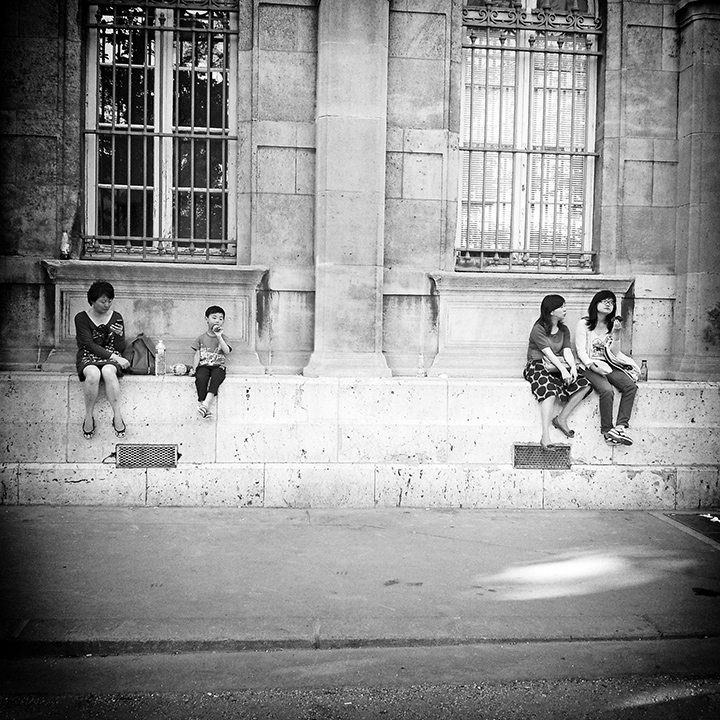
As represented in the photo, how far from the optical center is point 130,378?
→ 25.7 ft

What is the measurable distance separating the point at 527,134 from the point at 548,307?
2.41m

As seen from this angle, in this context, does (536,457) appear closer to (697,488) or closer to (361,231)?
(697,488)

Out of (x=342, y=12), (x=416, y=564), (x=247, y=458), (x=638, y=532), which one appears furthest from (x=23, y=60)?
(x=638, y=532)

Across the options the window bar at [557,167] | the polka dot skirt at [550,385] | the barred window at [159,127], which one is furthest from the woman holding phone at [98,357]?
the window bar at [557,167]

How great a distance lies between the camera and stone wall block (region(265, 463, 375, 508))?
788cm

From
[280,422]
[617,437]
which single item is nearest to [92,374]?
[280,422]

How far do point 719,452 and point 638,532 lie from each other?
183 centimetres

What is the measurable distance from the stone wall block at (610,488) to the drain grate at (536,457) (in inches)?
3.7

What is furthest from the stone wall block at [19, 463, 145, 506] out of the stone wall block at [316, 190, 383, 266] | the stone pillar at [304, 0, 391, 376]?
the stone wall block at [316, 190, 383, 266]

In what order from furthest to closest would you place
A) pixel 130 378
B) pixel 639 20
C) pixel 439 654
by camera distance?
pixel 639 20 < pixel 130 378 < pixel 439 654

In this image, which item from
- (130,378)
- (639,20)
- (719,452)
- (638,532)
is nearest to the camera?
(638,532)

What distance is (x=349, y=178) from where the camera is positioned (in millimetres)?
8398

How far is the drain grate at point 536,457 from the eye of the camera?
820cm

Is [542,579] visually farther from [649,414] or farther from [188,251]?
[188,251]
